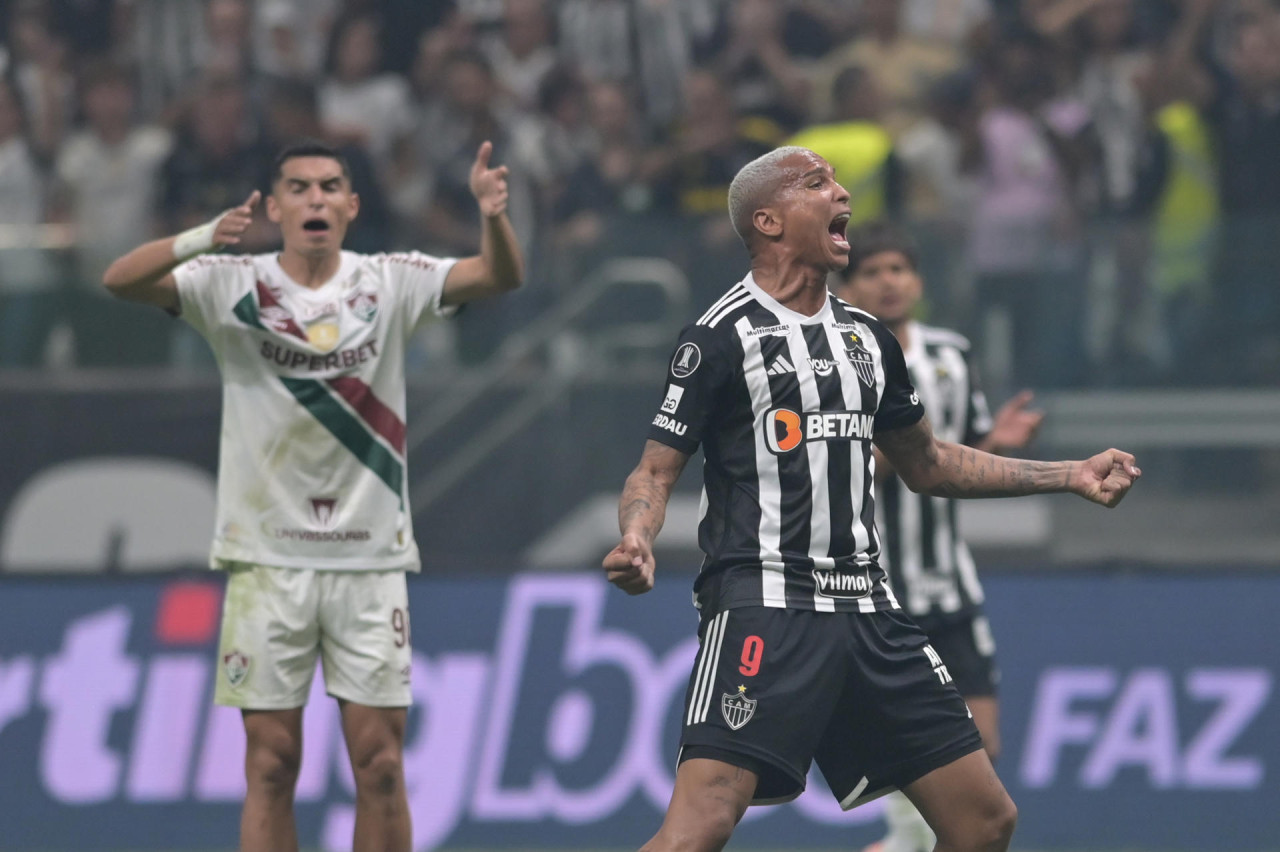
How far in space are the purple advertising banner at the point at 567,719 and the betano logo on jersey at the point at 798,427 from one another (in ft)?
12.1

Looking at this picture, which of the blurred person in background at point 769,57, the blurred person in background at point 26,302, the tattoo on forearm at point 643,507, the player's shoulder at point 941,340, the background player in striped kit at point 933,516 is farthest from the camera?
the blurred person in background at point 769,57

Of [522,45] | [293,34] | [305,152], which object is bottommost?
[305,152]

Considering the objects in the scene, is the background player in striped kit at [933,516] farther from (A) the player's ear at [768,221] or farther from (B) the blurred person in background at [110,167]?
(B) the blurred person in background at [110,167]

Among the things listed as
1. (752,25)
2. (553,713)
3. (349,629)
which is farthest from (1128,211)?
(349,629)

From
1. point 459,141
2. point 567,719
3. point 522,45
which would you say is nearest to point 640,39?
point 522,45

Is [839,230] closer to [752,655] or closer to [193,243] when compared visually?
[752,655]

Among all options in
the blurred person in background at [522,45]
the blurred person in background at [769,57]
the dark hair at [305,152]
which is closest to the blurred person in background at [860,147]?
the blurred person in background at [769,57]

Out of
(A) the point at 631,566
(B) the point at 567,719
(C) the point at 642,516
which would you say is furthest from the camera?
(B) the point at 567,719

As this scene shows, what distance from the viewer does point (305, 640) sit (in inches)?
253

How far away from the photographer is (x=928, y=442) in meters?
5.59

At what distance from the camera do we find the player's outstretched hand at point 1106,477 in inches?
209

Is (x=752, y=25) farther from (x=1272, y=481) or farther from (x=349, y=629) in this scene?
(x=349, y=629)

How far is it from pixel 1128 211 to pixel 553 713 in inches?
166

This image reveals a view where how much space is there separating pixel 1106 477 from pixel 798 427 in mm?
894
